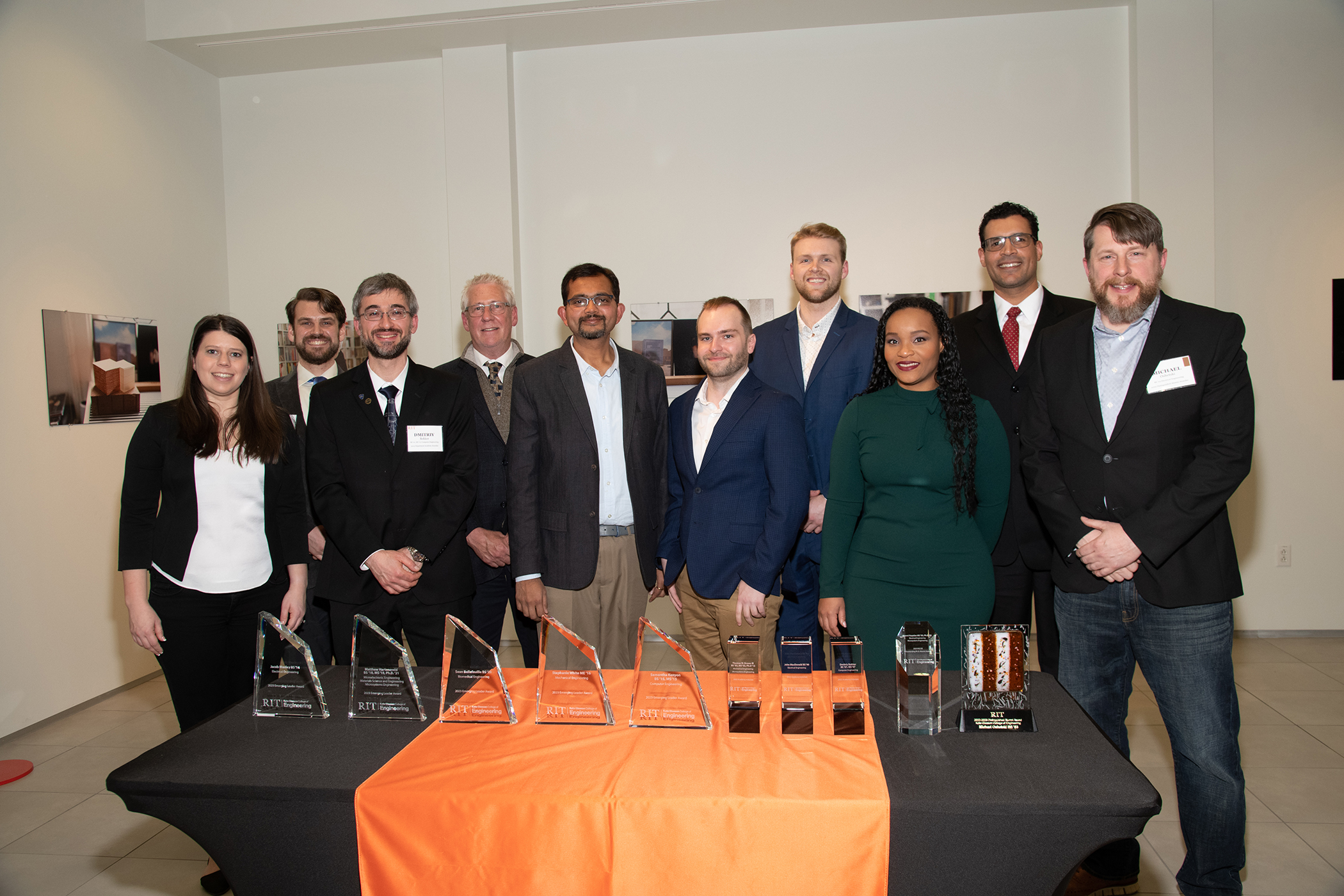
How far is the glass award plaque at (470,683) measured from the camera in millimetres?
1812

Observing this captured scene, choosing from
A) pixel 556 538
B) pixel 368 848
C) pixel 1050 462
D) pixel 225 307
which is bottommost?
pixel 368 848

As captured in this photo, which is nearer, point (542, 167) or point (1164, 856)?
point (1164, 856)

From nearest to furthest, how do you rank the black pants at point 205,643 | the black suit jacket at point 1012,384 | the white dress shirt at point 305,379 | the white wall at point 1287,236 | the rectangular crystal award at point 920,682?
the rectangular crystal award at point 920,682 < the black pants at point 205,643 < the black suit jacket at point 1012,384 < the white dress shirt at point 305,379 < the white wall at point 1287,236

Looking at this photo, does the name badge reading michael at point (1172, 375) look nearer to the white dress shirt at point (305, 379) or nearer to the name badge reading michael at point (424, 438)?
the name badge reading michael at point (424, 438)

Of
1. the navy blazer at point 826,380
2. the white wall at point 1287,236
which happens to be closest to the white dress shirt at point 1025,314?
the navy blazer at point 826,380

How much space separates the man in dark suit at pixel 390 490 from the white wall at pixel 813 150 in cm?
245

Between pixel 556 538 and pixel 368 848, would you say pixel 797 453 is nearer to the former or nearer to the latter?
pixel 556 538

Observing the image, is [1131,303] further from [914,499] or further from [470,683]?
[470,683]

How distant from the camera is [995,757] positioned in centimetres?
155

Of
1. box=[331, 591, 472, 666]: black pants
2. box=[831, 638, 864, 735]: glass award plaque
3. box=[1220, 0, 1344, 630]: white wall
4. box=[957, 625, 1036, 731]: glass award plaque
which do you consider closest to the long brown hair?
box=[331, 591, 472, 666]: black pants

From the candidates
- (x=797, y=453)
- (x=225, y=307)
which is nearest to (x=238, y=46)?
(x=225, y=307)

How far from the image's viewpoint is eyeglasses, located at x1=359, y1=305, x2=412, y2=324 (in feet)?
9.23

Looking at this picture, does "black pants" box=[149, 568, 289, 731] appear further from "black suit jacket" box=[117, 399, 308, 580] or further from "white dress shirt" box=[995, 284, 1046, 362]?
"white dress shirt" box=[995, 284, 1046, 362]

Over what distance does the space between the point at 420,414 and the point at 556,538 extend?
2.17 feet
